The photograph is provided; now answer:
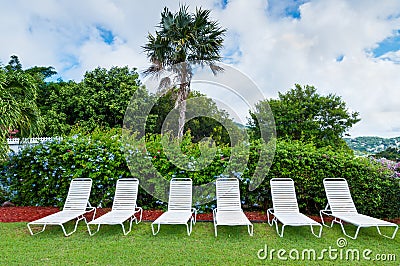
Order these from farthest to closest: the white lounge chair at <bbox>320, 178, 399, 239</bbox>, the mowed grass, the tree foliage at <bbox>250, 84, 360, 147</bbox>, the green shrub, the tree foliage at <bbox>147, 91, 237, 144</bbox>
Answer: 1. the tree foliage at <bbox>250, 84, 360, 147</bbox>
2. the tree foliage at <bbox>147, 91, 237, 144</bbox>
3. the green shrub
4. the white lounge chair at <bbox>320, 178, 399, 239</bbox>
5. the mowed grass

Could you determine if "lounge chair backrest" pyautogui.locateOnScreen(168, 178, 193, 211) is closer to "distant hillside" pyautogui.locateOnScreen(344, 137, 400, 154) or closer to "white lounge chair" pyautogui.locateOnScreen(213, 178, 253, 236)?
"white lounge chair" pyautogui.locateOnScreen(213, 178, 253, 236)

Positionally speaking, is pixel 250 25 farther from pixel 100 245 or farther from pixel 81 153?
pixel 100 245

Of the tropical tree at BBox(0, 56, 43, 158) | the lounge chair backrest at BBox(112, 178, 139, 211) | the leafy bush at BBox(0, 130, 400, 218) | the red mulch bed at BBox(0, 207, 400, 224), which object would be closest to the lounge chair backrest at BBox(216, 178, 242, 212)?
the leafy bush at BBox(0, 130, 400, 218)

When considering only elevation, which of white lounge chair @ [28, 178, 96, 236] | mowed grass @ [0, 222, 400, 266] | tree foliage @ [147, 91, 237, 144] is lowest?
mowed grass @ [0, 222, 400, 266]

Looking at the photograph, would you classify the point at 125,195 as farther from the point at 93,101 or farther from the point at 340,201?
the point at 93,101

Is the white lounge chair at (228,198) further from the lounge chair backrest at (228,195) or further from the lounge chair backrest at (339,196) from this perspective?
the lounge chair backrest at (339,196)

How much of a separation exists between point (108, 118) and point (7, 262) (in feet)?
61.6

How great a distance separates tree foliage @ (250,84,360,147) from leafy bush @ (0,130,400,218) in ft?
49.3

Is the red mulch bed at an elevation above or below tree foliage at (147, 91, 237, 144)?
below

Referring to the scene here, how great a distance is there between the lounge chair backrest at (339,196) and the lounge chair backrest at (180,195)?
296 cm

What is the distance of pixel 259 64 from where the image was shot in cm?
1015

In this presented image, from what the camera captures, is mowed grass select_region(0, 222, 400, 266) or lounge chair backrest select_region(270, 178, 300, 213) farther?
lounge chair backrest select_region(270, 178, 300, 213)

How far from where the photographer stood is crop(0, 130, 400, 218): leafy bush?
5.48 meters

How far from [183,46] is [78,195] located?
350 inches
